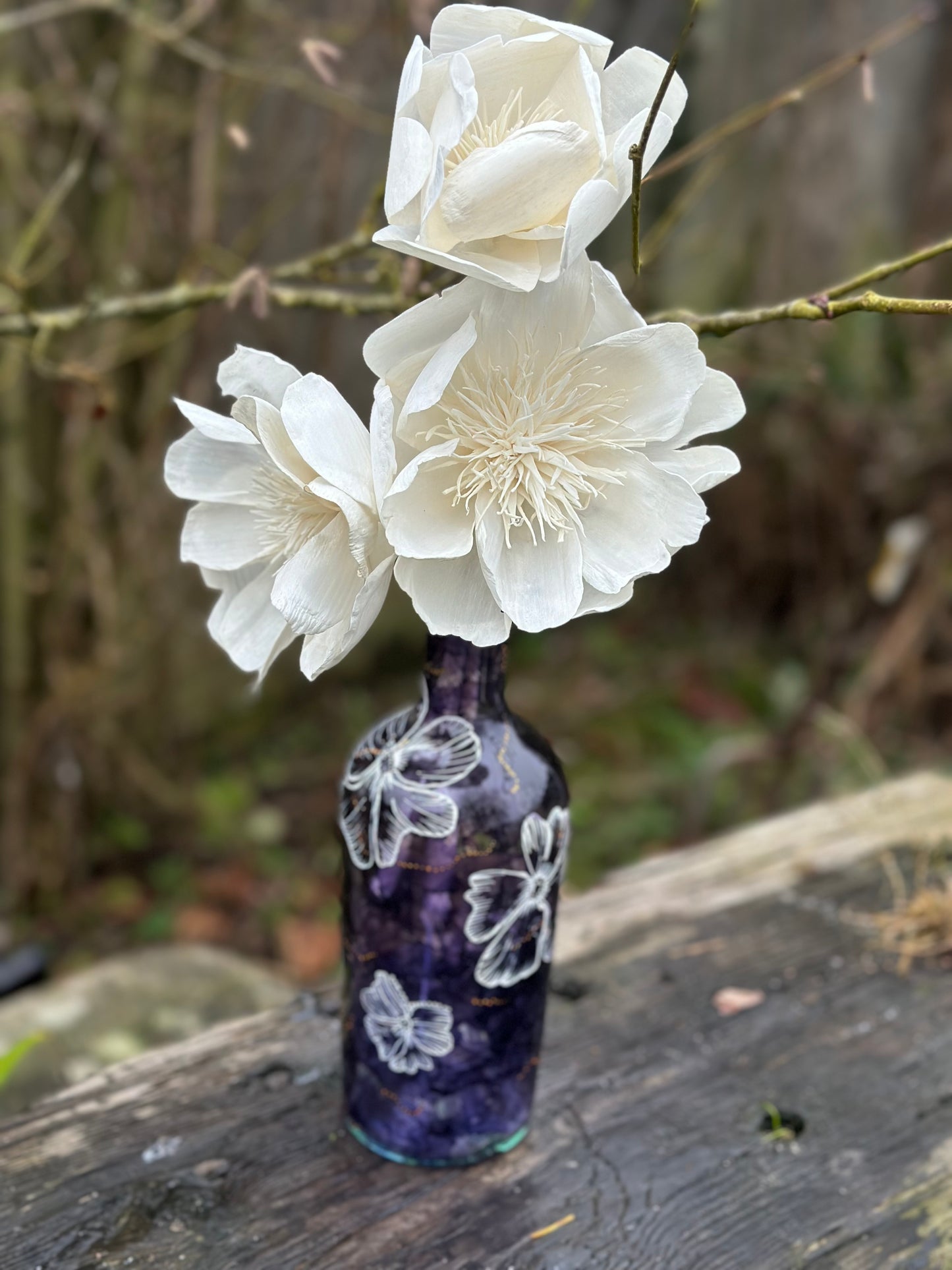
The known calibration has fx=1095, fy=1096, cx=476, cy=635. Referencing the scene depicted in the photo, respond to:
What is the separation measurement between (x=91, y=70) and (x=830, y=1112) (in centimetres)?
220

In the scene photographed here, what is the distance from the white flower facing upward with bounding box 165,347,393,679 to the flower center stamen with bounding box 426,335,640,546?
7 cm

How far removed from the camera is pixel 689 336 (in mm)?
697

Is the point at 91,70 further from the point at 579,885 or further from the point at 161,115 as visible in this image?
the point at 579,885

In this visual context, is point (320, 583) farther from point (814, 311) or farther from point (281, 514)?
point (814, 311)

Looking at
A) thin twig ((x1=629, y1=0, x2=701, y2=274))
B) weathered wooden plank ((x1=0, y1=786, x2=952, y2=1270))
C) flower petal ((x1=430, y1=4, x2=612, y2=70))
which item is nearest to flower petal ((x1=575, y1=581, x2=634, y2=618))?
thin twig ((x1=629, y1=0, x2=701, y2=274))

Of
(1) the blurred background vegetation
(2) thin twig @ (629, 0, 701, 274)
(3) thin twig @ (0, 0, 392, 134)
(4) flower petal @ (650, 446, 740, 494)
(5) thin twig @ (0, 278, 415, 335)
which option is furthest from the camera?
(1) the blurred background vegetation

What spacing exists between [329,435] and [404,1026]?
0.48 m

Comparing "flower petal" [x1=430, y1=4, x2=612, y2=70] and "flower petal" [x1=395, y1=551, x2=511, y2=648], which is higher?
"flower petal" [x1=430, y1=4, x2=612, y2=70]

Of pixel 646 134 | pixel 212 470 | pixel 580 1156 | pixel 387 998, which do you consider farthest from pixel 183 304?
pixel 580 1156

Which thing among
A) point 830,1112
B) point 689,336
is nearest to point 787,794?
point 830,1112

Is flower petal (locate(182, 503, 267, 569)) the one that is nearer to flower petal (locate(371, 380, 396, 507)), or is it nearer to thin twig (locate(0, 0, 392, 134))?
flower petal (locate(371, 380, 396, 507))

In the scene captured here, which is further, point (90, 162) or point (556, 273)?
point (90, 162)

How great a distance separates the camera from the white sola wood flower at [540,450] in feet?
2.30

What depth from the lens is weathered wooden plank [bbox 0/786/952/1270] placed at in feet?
2.77
